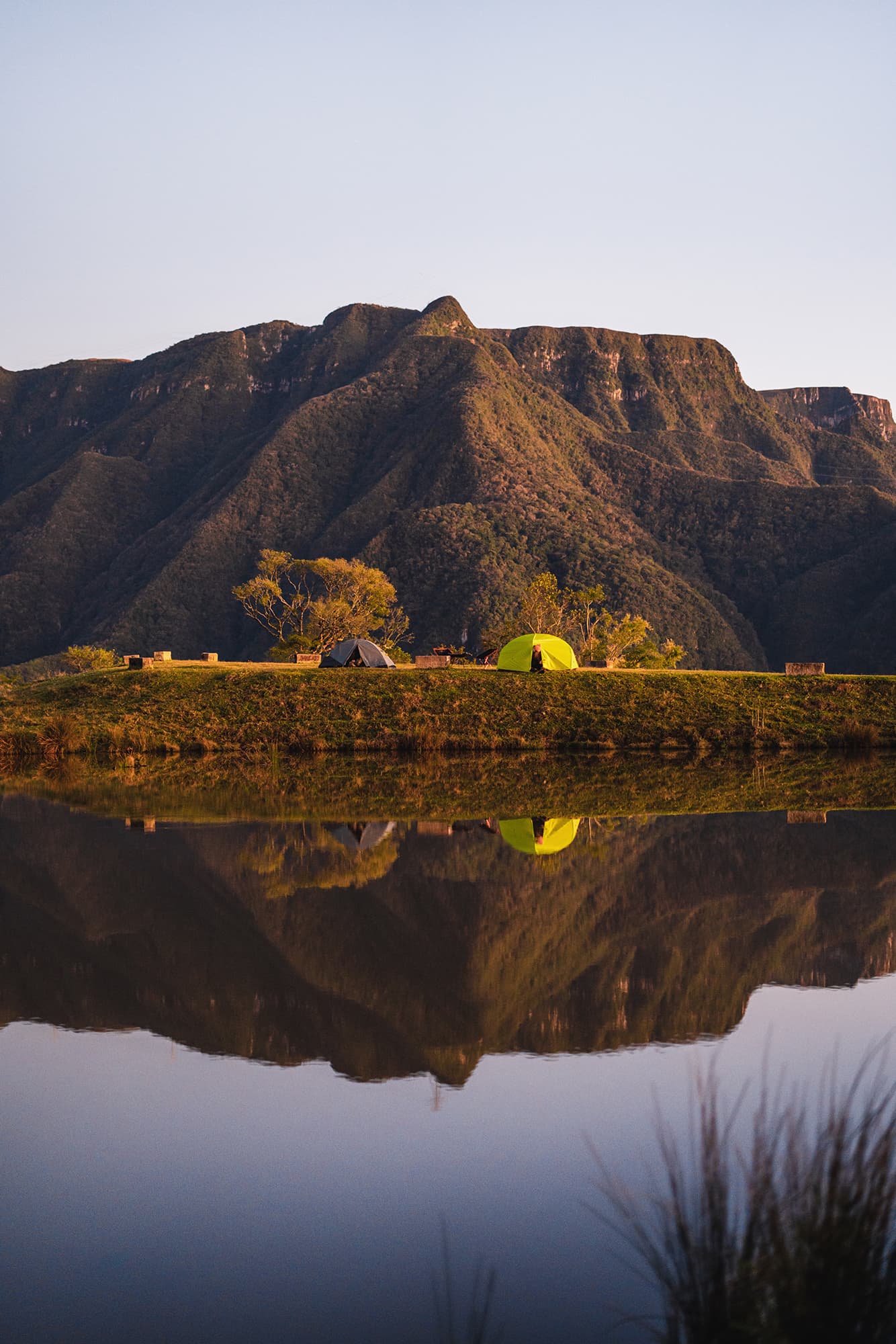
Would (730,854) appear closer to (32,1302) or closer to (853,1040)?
(853,1040)

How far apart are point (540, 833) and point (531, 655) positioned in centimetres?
2757

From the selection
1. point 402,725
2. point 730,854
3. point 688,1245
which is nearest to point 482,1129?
point 688,1245

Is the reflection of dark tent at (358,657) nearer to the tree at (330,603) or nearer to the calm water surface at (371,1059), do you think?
the tree at (330,603)

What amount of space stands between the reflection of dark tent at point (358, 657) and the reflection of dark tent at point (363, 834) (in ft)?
91.8

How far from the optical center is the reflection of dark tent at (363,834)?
835 inches

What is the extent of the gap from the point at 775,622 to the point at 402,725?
93922mm

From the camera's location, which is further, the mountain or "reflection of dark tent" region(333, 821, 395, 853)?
the mountain

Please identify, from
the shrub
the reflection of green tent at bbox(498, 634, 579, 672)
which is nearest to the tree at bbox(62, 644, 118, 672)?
the reflection of green tent at bbox(498, 634, 579, 672)

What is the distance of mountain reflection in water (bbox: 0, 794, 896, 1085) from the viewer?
10.5 m

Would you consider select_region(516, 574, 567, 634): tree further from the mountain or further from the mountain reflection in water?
the mountain reflection in water

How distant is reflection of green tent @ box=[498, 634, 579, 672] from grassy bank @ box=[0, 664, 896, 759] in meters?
1.63

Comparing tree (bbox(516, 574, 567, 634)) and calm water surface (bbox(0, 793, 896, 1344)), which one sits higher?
tree (bbox(516, 574, 567, 634))

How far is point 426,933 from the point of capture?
14.1 m

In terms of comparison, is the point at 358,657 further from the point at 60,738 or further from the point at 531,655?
the point at 60,738
